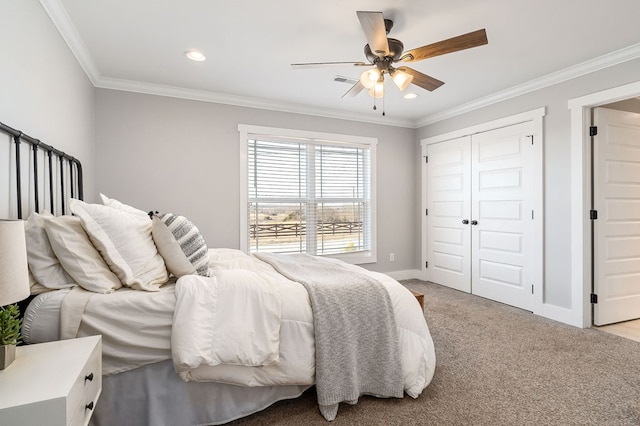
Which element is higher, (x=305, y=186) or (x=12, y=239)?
(x=305, y=186)

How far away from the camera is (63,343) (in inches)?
50.2

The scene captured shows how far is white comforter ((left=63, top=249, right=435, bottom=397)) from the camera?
1502 mm

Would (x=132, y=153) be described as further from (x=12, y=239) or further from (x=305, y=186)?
(x=12, y=239)

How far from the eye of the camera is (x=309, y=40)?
2.59 meters

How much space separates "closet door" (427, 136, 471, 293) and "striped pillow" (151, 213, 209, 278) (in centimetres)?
362

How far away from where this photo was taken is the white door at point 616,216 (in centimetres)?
311

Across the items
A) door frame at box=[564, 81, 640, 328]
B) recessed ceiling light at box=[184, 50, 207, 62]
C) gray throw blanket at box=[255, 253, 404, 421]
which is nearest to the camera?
gray throw blanket at box=[255, 253, 404, 421]

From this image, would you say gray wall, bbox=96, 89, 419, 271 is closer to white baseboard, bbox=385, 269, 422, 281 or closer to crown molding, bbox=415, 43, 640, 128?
crown molding, bbox=415, 43, 640, 128

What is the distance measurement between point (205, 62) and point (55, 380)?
273 cm

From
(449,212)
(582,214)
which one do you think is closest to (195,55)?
(449,212)

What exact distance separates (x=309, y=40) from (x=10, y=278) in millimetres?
2405

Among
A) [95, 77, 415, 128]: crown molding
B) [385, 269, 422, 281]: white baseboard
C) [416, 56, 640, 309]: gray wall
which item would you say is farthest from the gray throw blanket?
[385, 269, 422, 281]: white baseboard

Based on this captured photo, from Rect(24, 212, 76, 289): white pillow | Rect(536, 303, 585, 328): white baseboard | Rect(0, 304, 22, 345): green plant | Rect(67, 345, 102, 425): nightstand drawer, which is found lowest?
Rect(536, 303, 585, 328): white baseboard

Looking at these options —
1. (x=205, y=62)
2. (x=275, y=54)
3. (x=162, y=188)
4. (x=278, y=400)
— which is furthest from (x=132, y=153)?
(x=278, y=400)
